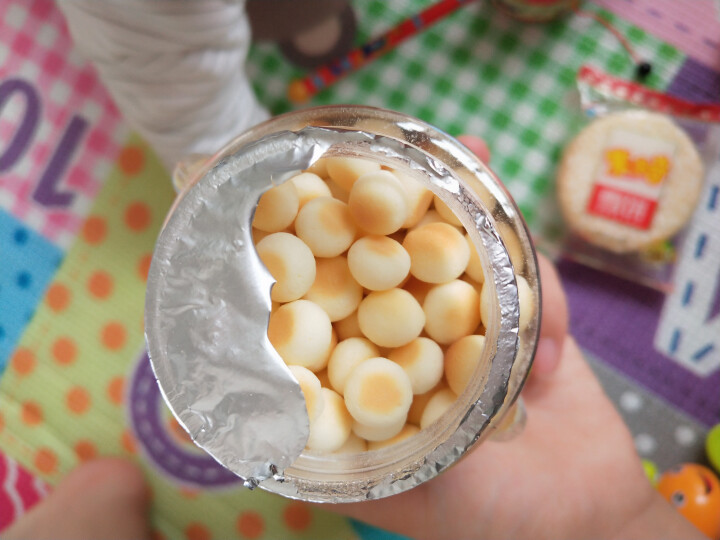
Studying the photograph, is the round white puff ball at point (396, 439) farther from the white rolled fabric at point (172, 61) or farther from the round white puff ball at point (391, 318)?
the white rolled fabric at point (172, 61)

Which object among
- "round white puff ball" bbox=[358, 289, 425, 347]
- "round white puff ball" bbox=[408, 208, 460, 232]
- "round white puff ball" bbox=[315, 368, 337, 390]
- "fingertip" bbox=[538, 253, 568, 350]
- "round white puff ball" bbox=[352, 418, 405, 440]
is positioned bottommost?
"fingertip" bbox=[538, 253, 568, 350]

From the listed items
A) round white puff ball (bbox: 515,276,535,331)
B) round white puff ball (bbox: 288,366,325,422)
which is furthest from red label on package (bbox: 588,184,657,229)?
round white puff ball (bbox: 288,366,325,422)

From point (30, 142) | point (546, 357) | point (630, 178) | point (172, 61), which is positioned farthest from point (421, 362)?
point (30, 142)

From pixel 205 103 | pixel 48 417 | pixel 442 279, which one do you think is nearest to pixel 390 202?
pixel 442 279

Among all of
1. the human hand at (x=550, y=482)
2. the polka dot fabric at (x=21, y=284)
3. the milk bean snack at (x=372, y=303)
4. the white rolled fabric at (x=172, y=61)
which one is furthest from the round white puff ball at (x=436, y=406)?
the polka dot fabric at (x=21, y=284)

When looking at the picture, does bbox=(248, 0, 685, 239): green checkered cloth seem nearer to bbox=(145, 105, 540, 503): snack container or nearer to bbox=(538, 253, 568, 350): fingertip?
bbox=(538, 253, 568, 350): fingertip
